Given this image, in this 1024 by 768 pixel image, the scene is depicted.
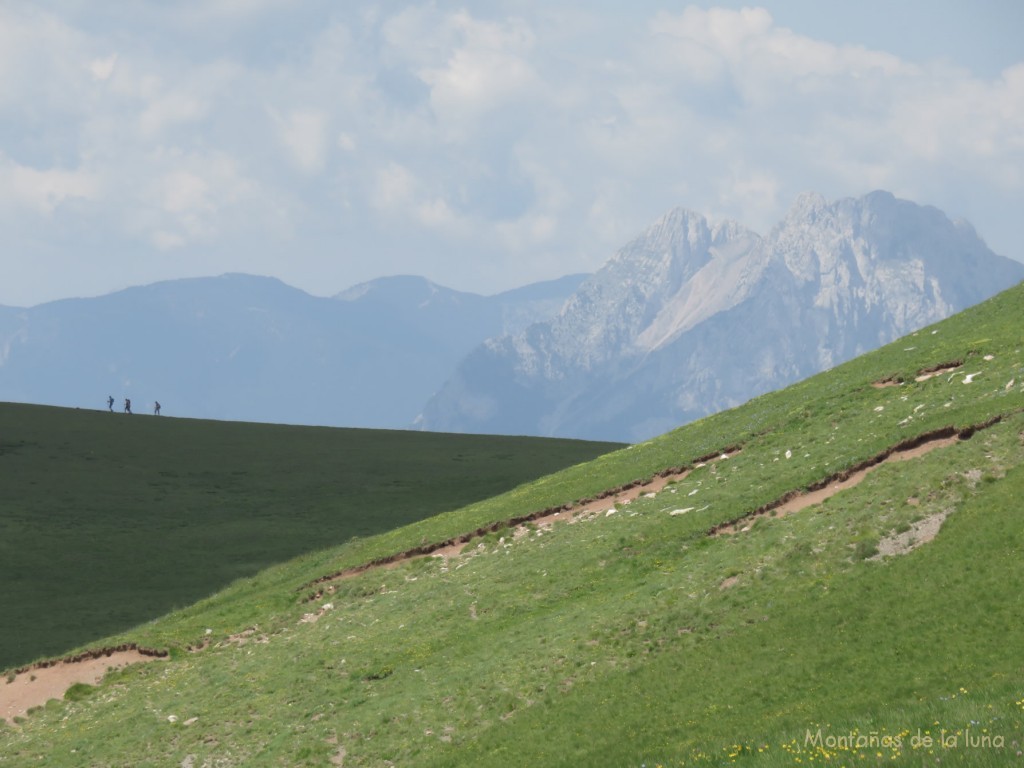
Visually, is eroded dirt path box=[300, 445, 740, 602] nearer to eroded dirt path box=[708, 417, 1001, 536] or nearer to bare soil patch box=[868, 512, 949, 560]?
eroded dirt path box=[708, 417, 1001, 536]

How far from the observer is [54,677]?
48.7 meters

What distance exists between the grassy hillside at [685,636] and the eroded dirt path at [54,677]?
1.05 metres

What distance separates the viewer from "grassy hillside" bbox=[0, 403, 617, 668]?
66062mm

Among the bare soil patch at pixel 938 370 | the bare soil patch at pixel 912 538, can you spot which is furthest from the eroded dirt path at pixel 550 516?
the bare soil patch at pixel 912 538

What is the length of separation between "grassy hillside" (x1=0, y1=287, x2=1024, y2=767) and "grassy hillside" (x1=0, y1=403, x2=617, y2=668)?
32.9 ft

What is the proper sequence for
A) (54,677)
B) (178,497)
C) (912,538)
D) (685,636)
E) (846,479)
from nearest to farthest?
(685,636) → (912,538) → (846,479) → (54,677) → (178,497)

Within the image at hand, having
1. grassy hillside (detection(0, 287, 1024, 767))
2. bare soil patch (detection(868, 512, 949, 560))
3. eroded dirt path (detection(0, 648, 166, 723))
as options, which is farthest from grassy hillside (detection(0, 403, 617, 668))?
bare soil patch (detection(868, 512, 949, 560))

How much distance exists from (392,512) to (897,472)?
49.8 metres

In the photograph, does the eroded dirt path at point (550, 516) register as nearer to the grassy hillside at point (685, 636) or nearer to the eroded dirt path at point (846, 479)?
the grassy hillside at point (685, 636)

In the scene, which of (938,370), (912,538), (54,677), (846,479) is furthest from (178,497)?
(912,538)

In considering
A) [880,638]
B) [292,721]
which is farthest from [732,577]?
[292,721]

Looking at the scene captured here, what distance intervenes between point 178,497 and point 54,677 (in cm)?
4514

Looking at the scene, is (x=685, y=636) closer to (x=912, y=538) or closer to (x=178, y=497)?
(x=912, y=538)

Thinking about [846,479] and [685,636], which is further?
[846,479]
